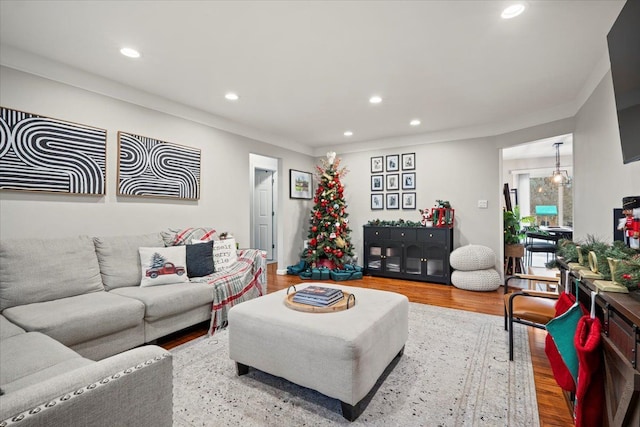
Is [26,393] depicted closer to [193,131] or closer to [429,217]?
[193,131]

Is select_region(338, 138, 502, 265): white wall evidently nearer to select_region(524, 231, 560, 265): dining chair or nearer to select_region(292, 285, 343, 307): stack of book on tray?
select_region(524, 231, 560, 265): dining chair

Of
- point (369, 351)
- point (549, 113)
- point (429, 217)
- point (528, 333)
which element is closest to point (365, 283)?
point (429, 217)

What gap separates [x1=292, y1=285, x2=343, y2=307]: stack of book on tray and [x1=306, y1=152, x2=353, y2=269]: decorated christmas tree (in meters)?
3.07

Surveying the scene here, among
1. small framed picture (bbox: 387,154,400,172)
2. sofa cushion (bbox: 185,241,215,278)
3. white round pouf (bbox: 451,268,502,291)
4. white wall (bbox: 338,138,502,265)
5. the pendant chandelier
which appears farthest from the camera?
the pendant chandelier

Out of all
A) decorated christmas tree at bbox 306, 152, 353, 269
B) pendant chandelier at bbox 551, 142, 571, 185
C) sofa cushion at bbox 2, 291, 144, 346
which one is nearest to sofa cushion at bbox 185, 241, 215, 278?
sofa cushion at bbox 2, 291, 144, 346

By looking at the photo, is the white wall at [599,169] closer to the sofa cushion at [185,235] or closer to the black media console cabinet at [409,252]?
the black media console cabinet at [409,252]

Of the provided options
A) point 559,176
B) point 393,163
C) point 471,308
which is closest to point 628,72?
point 471,308

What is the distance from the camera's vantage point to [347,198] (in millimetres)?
6129

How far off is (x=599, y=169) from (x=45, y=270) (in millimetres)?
4795

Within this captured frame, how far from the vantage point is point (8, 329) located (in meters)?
1.80

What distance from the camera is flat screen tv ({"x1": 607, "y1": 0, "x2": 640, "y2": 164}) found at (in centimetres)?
140

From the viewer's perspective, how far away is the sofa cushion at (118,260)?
2732mm

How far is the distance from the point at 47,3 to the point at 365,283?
181 inches

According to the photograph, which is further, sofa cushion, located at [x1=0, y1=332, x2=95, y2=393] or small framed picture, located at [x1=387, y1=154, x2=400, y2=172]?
small framed picture, located at [x1=387, y1=154, x2=400, y2=172]
